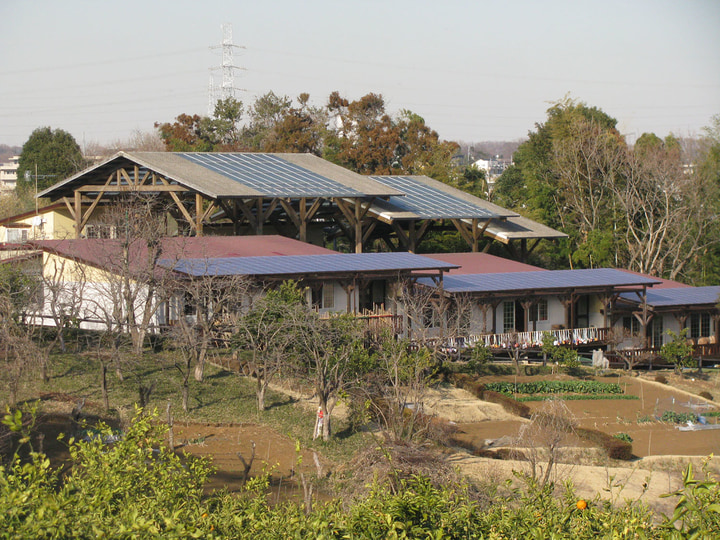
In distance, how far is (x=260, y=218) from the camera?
123ft

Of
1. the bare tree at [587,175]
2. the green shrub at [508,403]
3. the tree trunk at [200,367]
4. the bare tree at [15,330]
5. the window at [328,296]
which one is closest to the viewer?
the bare tree at [15,330]

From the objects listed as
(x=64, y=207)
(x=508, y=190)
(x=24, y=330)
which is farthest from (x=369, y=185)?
(x=508, y=190)

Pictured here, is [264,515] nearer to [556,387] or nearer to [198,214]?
[556,387]

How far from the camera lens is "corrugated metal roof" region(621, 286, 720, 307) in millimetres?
36969

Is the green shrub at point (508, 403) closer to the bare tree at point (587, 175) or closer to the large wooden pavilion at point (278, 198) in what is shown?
the large wooden pavilion at point (278, 198)

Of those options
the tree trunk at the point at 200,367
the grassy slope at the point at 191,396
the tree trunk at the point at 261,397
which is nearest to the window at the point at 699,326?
the grassy slope at the point at 191,396

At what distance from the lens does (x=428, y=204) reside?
44000 millimetres

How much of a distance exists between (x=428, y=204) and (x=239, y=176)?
10380mm

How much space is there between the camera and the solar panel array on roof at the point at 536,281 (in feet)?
109

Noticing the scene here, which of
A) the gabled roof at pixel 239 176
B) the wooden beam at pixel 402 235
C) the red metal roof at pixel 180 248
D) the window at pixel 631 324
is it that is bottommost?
the window at pixel 631 324

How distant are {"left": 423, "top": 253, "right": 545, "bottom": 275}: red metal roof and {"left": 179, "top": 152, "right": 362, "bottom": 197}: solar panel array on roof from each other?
5609mm

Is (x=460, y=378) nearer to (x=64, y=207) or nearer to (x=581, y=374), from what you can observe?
(x=581, y=374)

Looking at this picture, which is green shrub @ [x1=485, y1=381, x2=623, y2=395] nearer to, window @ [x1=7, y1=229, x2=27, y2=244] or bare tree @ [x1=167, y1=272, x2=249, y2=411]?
bare tree @ [x1=167, y1=272, x2=249, y2=411]

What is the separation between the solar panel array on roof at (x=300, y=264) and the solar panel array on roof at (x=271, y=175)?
5.64m
